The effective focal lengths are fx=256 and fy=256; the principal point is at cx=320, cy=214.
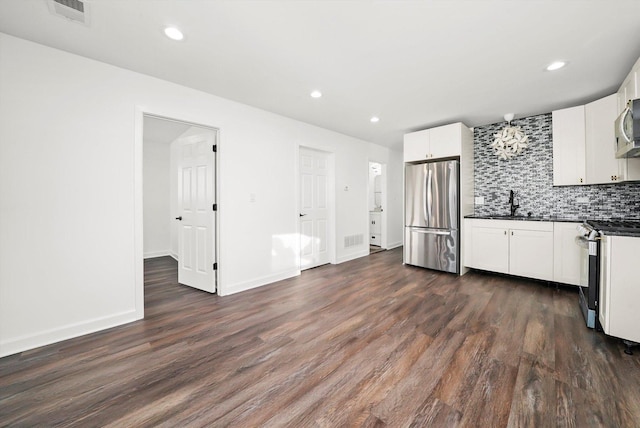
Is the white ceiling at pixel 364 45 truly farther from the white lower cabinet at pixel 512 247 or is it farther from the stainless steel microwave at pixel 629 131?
the white lower cabinet at pixel 512 247

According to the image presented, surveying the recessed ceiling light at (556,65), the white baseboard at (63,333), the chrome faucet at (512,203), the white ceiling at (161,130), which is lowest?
the white baseboard at (63,333)

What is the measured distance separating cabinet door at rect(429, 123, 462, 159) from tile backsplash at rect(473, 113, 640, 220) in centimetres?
76

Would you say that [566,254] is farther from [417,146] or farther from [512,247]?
[417,146]

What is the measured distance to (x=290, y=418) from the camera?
1379mm

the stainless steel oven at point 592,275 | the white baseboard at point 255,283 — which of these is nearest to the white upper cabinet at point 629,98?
the stainless steel oven at point 592,275

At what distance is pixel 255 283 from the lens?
140 inches

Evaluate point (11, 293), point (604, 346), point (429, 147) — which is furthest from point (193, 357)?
point (429, 147)

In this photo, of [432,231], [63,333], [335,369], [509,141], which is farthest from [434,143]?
[63,333]

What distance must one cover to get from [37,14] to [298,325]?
311 centimetres

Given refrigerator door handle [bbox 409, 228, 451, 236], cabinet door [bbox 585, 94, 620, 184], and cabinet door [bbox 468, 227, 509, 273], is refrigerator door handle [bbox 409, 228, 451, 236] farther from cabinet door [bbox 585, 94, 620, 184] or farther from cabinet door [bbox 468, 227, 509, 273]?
cabinet door [bbox 585, 94, 620, 184]

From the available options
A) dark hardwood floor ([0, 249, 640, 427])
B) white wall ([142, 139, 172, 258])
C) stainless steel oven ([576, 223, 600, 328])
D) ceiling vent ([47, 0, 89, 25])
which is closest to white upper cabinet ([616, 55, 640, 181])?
stainless steel oven ([576, 223, 600, 328])

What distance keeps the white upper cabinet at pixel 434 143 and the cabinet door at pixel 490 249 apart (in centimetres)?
129

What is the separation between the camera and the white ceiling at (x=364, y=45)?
1756mm

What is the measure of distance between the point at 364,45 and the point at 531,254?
3.53m
